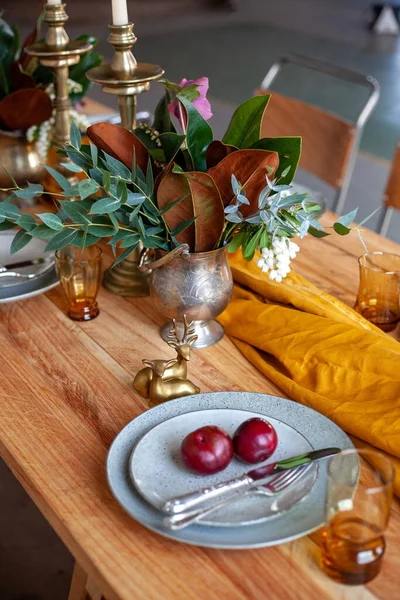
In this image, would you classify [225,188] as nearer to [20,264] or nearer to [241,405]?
[241,405]

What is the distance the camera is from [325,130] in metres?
2.03

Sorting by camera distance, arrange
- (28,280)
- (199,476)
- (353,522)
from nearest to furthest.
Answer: (353,522)
(199,476)
(28,280)

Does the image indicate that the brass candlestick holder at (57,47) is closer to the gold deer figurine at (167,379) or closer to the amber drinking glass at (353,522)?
the gold deer figurine at (167,379)

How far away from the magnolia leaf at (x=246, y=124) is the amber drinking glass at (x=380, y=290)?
0.89ft

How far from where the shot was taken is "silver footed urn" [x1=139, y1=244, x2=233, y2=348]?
1.06m

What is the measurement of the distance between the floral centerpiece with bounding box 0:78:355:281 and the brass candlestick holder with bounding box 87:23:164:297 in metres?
0.15

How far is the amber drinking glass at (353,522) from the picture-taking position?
720mm

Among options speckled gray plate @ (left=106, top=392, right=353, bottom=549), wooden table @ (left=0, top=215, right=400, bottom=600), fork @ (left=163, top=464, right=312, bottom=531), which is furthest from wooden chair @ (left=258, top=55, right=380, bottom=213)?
fork @ (left=163, top=464, right=312, bottom=531)

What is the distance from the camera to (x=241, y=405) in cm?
96

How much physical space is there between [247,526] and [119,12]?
2.64 ft

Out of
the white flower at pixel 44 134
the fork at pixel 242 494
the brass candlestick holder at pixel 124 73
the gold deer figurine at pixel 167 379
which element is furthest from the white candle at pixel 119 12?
the fork at pixel 242 494

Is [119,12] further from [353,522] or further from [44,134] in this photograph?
[353,522]

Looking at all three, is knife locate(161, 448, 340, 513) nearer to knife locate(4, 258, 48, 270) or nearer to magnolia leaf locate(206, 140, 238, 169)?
magnolia leaf locate(206, 140, 238, 169)

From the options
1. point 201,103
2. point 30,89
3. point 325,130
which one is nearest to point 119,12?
point 201,103
